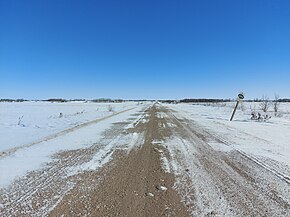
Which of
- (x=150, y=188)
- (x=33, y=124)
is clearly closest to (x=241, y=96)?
(x=33, y=124)

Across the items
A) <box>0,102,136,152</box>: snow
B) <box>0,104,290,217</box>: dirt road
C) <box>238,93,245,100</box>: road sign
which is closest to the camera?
<box>0,104,290,217</box>: dirt road

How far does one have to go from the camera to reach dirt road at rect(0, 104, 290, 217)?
3377 millimetres

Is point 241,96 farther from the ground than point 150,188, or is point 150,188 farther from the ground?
point 241,96

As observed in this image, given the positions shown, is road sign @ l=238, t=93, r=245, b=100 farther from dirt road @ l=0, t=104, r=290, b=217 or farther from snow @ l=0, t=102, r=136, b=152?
dirt road @ l=0, t=104, r=290, b=217

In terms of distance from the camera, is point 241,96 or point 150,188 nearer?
point 150,188

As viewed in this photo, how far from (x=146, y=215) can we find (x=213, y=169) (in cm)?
272

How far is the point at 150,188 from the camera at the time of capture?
4.20 metres

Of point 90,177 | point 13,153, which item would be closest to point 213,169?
point 90,177

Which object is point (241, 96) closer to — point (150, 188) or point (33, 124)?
point (33, 124)

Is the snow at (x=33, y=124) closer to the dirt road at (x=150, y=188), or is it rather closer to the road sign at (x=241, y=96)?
the dirt road at (x=150, y=188)

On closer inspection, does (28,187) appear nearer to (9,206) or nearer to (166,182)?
(9,206)

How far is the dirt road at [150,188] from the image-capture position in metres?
3.38

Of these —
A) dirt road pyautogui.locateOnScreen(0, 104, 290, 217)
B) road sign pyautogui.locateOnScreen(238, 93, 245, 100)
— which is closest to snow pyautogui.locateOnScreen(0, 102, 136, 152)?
dirt road pyautogui.locateOnScreen(0, 104, 290, 217)

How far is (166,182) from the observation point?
452 cm
